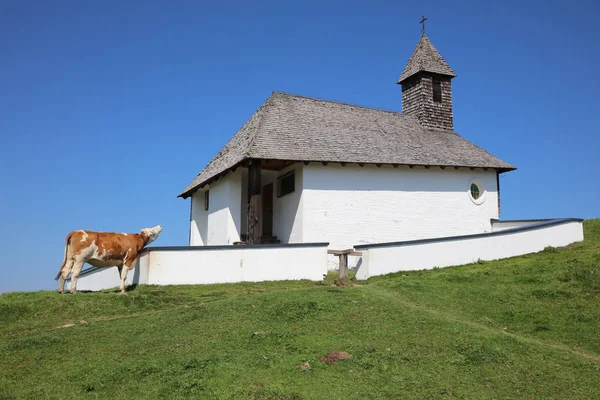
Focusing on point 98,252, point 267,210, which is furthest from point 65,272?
point 267,210

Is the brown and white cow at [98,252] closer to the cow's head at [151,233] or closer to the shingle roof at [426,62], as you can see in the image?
the cow's head at [151,233]

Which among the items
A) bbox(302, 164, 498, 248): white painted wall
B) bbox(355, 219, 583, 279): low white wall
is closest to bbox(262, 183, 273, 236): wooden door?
bbox(302, 164, 498, 248): white painted wall

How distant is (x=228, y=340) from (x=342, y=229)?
37.8ft

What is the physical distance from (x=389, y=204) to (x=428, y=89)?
9.19 m

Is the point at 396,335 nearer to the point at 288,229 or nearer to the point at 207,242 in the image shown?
the point at 288,229

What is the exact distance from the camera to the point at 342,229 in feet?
68.9

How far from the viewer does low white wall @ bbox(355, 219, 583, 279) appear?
1698 cm

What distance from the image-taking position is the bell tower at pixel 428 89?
92.1 feet

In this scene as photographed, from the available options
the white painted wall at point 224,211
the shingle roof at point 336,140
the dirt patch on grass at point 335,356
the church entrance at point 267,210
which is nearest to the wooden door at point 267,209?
the church entrance at point 267,210

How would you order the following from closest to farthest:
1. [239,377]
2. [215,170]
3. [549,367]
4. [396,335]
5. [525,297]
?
[239,377] < [549,367] < [396,335] < [525,297] < [215,170]

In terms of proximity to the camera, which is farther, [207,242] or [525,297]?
[207,242]

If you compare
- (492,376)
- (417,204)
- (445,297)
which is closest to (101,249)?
(445,297)

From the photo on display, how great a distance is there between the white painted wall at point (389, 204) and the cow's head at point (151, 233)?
6.19 meters

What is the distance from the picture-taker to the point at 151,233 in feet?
51.6
